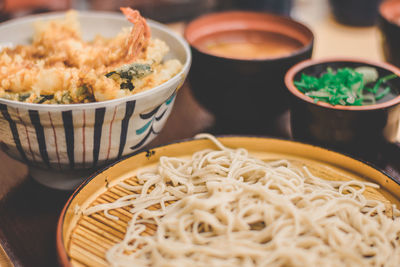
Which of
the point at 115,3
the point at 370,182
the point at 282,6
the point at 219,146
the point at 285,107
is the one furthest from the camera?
the point at 115,3

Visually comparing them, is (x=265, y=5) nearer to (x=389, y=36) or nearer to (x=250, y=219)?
(x=389, y=36)

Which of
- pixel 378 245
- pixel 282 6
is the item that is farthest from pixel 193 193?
pixel 282 6

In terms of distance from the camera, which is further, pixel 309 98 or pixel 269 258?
pixel 309 98

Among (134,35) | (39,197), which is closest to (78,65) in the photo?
(134,35)

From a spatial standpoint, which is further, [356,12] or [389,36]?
[356,12]

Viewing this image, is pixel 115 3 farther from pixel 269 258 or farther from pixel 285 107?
pixel 269 258

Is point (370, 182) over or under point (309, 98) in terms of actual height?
under

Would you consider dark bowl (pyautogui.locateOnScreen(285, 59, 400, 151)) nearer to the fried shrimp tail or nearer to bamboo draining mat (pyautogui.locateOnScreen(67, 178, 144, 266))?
the fried shrimp tail

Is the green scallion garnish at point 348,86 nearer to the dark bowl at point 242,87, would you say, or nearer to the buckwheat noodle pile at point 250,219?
the dark bowl at point 242,87
